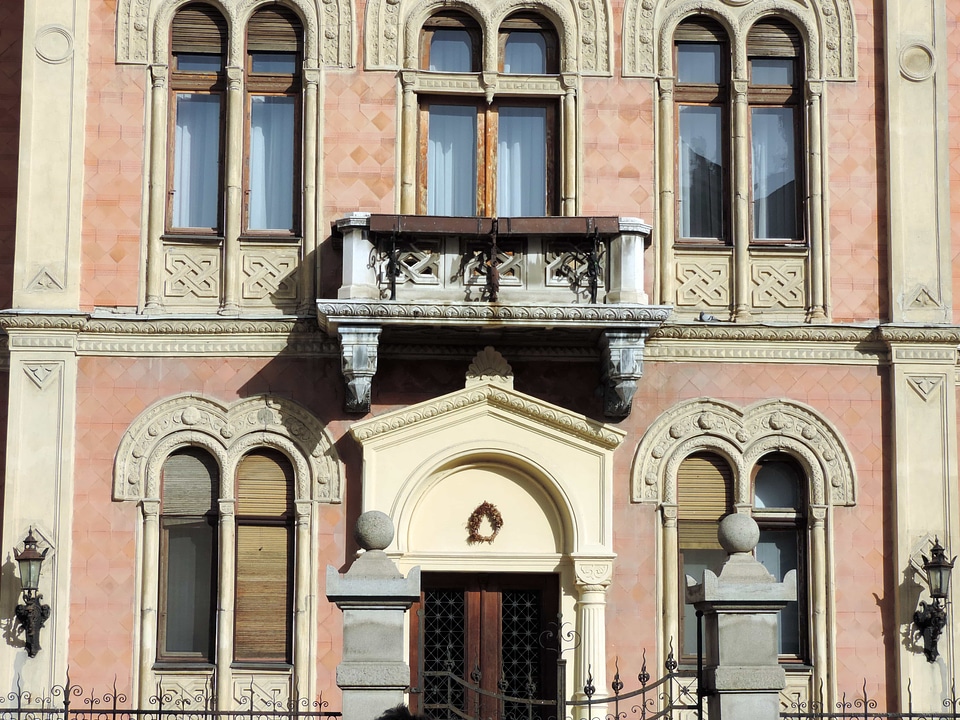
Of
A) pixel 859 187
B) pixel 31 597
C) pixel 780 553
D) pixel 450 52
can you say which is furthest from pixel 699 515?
pixel 31 597

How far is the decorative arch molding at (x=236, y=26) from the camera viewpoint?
1880 centimetres

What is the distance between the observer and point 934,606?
17844 mm

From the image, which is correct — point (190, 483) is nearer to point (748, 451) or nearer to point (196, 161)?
point (196, 161)

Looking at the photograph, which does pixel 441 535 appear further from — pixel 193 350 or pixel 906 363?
pixel 906 363

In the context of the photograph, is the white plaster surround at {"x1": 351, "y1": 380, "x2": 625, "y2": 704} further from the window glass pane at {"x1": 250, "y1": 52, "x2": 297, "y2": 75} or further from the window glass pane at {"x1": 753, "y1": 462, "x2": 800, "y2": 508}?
the window glass pane at {"x1": 250, "y1": 52, "x2": 297, "y2": 75}

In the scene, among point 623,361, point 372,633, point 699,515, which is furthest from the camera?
point 699,515

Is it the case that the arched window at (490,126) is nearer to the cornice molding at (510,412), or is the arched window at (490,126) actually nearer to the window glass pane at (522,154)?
the window glass pane at (522,154)

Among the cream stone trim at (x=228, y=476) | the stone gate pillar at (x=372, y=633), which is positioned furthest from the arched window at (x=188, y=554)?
the stone gate pillar at (x=372, y=633)

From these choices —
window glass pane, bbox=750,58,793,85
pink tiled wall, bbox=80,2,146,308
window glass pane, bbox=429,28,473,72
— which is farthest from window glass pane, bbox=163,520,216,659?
window glass pane, bbox=750,58,793,85

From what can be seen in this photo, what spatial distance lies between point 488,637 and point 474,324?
3502 mm

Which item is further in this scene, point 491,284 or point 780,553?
point 780,553

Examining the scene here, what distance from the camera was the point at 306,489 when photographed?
18.2 metres

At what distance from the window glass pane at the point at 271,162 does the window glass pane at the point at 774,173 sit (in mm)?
5419

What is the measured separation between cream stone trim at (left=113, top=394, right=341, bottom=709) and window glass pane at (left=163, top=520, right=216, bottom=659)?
0.20 m
